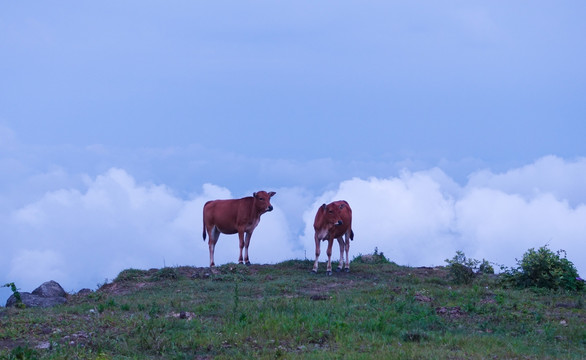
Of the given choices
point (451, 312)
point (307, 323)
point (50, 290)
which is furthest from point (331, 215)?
point (307, 323)

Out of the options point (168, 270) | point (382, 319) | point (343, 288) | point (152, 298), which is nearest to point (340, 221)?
point (343, 288)

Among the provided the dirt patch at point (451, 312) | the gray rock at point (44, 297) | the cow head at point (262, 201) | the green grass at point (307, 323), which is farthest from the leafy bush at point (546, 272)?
the gray rock at point (44, 297)

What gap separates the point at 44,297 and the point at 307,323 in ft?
28.3

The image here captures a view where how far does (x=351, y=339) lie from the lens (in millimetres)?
11523

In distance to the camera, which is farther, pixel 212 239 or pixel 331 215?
pixel 212 239

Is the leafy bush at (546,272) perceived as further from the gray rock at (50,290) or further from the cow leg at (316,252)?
the gray rock at (50,290)

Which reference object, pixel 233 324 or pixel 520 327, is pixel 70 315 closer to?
pixel 233 324

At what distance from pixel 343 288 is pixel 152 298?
4.74m

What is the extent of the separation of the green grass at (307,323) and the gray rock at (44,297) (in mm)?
488

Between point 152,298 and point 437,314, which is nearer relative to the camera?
point 437,314

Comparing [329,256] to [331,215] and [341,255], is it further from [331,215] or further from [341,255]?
[331,215]

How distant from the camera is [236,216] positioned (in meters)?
23.7

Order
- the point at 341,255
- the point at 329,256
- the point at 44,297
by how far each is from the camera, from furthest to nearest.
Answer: the point at 341,255 → the point at 329,256 → the point at 44,297

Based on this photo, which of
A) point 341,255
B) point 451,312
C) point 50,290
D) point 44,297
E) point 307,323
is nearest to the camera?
point 307,323
